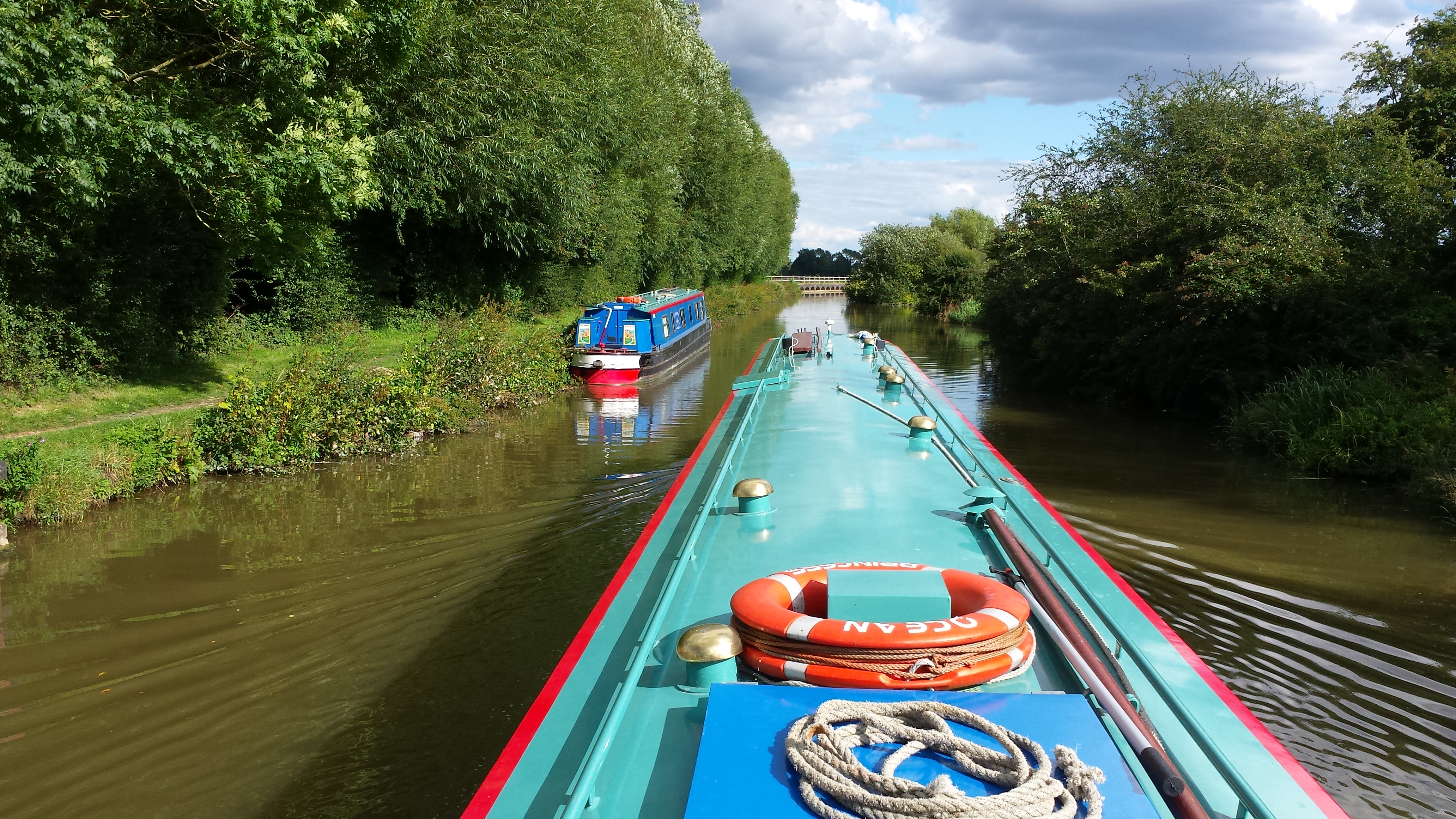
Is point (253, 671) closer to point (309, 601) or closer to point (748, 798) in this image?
point (309, 601)

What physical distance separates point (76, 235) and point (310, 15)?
11.1 ft

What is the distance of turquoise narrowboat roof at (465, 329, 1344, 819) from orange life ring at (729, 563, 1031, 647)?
231mm

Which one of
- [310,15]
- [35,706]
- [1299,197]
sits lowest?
[35,706]

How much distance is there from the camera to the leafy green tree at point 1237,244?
35.7 feet

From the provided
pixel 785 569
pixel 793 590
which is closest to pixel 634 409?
pixel 785 569

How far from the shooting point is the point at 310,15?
9.28 metres

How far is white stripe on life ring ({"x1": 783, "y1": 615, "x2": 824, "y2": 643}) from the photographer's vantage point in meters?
2.57

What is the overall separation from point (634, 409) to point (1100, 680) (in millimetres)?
12227

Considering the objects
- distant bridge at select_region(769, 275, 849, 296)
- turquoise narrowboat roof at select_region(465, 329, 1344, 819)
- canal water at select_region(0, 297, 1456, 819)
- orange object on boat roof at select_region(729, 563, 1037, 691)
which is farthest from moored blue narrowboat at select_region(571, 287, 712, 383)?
distant bridge at select_region(769, 275, 849, 296)

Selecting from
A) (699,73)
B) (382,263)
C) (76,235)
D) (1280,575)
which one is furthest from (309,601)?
(699,73)

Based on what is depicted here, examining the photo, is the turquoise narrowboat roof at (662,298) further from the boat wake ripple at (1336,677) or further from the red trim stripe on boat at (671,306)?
the boat wake ripple at (1336,677)

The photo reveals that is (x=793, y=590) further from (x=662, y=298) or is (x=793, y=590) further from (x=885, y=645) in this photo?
(x=662, y=298)

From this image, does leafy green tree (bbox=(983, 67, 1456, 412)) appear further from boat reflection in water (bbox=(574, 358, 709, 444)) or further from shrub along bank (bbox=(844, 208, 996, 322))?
shrub along bank (bbox=(844, 208, 996, 322))

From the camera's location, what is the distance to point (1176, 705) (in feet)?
7.93
